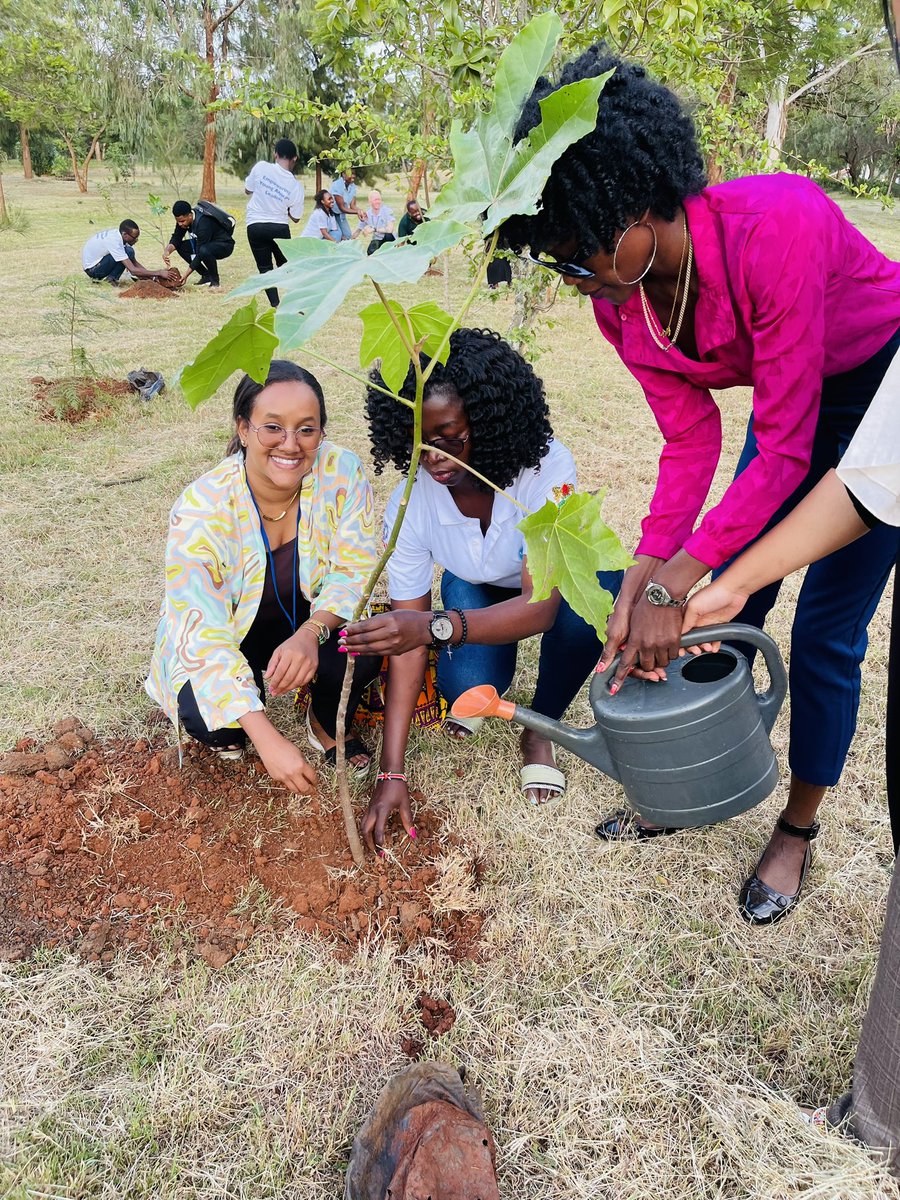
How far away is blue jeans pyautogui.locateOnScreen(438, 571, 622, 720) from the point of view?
7.04 feet

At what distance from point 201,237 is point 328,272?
31.2ft

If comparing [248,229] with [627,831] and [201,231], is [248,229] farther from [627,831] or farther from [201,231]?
[627,831]

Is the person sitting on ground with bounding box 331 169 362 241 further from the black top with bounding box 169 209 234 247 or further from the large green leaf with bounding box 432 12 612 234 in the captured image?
the large green leaf with bounding box 432 12 612 234

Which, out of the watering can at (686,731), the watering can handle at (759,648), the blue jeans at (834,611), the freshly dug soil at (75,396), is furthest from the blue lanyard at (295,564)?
the freshly dug soil at (75,396)

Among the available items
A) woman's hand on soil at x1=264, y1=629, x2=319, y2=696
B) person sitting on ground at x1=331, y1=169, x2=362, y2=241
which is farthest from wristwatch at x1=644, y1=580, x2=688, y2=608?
person sitting on ground at x1=331, y1=169, x2=362, y2=241

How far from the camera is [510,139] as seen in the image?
977 mm

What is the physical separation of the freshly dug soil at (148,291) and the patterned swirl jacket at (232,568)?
7910mm

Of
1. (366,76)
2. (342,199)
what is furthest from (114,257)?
(366,76)

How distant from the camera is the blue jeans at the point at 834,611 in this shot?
4.78 ft

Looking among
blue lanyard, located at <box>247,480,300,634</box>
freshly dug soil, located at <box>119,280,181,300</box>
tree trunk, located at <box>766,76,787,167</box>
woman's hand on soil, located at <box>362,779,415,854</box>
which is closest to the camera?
woman's hand on soil, located at <box>362,779,415,854</box>

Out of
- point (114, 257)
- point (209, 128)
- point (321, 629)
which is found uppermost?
point (209, 128)

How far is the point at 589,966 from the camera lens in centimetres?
168

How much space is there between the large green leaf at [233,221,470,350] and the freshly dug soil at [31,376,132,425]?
453 centimetres

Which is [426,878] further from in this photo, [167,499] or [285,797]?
[167,499]
